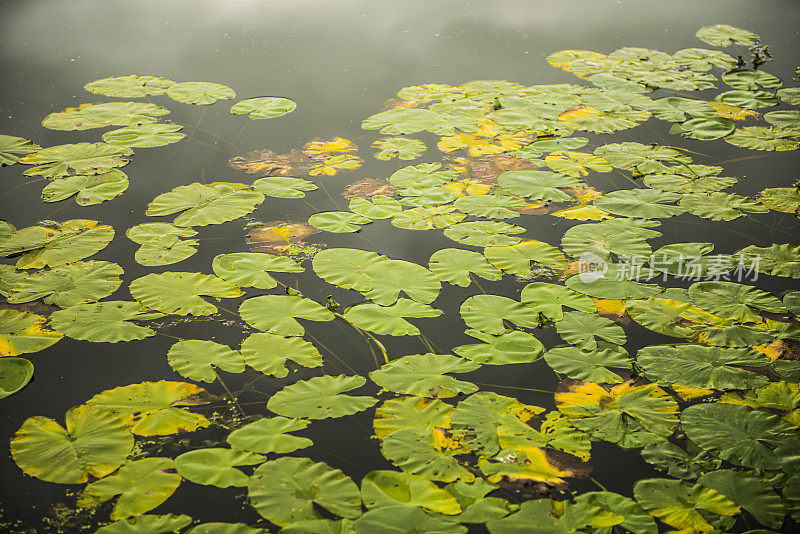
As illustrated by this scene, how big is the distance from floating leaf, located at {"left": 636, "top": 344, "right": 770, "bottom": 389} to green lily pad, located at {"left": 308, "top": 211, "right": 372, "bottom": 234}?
1.17m

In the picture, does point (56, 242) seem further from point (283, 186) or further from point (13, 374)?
point (283, 186)

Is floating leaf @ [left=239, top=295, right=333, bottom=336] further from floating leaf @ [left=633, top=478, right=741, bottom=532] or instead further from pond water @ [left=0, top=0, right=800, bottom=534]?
floating leaf @ [left=633, top=478, right=741, bottom=532]

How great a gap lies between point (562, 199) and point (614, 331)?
873 mm

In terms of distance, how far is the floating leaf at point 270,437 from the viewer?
5.45ft

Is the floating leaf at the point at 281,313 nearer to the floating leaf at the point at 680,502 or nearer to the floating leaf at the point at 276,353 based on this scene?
the floating leaf at the point at 276,353

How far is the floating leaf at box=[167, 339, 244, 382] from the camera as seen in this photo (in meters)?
1.91

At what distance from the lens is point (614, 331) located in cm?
209

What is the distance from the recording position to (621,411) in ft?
5.88

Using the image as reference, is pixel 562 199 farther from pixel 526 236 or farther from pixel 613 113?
pixel 613 113

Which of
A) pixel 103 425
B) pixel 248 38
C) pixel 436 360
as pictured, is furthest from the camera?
pixel 248 38

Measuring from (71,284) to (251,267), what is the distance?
61 cm

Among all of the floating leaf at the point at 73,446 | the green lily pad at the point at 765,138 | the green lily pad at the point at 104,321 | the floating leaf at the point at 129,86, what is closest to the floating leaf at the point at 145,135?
the floating leaf at the point at 129,86

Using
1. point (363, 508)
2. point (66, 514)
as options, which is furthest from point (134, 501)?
point (363, 508)

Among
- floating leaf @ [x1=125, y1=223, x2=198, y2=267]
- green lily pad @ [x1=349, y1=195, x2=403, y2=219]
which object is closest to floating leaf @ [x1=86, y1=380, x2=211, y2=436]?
floating leaf @ [x1=125, y1=223, x2=198, y2=267]
